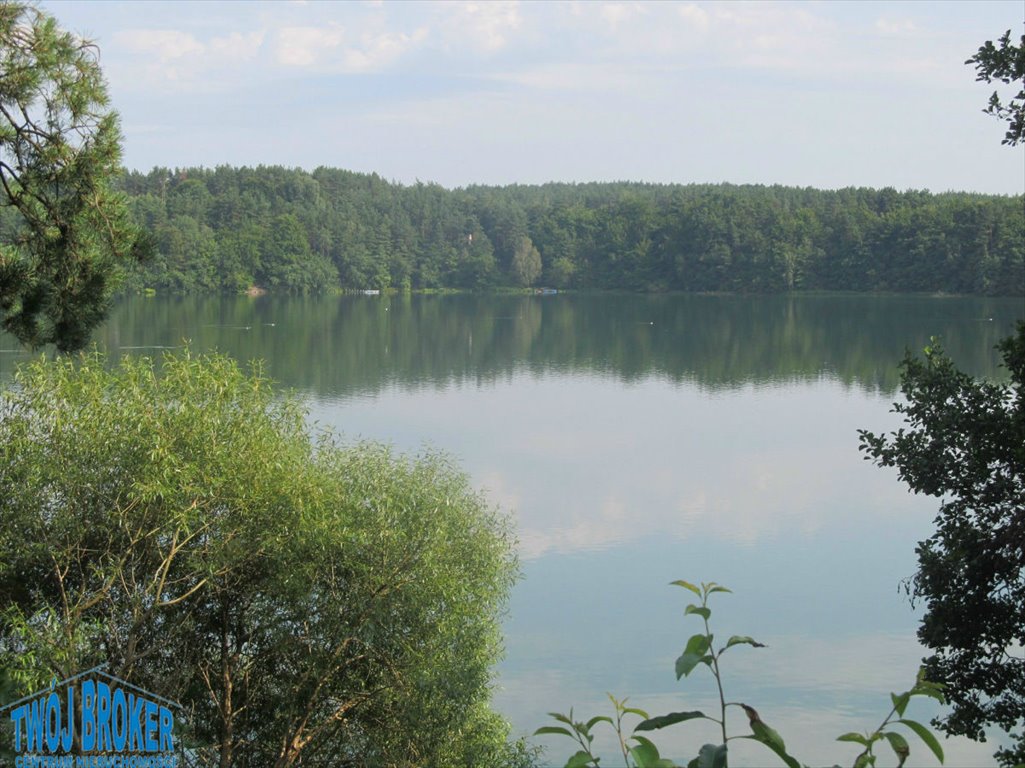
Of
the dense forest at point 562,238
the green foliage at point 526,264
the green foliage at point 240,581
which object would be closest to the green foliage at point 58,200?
the green foliage at point 240,581

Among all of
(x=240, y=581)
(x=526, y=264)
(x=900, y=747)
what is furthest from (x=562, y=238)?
(x=900, y=747)

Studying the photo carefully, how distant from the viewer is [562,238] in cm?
9088

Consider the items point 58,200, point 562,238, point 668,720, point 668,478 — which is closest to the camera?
point 668,720

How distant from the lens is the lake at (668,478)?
13523 millimetres

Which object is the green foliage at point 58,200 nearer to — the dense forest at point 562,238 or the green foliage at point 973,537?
the green foliage at point 973,537

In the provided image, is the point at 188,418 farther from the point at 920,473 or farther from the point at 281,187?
the point at 281,187

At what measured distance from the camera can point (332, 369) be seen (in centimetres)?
3712

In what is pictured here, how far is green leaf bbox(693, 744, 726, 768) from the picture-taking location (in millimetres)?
1614

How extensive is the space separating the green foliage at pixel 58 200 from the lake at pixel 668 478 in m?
7.09

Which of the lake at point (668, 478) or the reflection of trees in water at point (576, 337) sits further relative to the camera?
the reflection of trees in water at point (576, 337)

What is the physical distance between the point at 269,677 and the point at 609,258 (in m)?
79.8

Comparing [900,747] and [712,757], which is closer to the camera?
[712,757]

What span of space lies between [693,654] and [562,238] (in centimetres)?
9004
